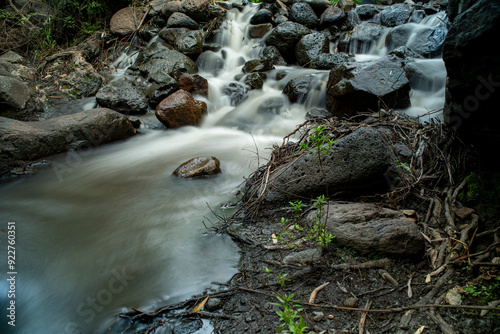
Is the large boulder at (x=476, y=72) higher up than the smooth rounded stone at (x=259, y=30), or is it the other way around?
the smooth rounded stone at (x=259, y=30)

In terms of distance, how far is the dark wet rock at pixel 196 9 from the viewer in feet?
37.7

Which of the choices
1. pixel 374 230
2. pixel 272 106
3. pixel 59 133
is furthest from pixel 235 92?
pixel 374 230

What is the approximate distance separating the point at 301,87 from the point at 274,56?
338 centimetres

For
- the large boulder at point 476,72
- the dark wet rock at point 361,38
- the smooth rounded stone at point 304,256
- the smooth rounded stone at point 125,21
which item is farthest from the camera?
the smooth rounded stone at point 125,21

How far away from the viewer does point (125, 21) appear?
11.3m

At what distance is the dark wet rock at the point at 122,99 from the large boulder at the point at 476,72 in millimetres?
6843

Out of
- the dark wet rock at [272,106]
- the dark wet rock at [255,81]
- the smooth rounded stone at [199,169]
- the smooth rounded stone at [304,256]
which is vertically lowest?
the smooth rounded stone at [199,169]

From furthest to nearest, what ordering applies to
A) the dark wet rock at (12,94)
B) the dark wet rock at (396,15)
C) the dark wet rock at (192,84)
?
the dark wet rock at (396,15) → the dark wet rock at (192,84) → the dark wet rock at (12,94)

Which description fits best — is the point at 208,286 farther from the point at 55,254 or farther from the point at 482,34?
the point at 482,34

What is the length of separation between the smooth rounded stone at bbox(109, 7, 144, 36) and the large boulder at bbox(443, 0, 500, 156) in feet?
39.0

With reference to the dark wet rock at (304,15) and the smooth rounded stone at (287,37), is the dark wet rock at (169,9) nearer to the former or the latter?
the smooth rounded stone at (287,37)

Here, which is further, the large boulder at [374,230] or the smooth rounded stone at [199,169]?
the smooth rounded stone at [199,169]

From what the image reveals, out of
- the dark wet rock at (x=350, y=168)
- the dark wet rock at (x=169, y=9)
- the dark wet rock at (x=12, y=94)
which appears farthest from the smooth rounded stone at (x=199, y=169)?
the dark wet rock at (x=169, y=9)

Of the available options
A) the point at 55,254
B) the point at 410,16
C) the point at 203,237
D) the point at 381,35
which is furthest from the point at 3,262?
the point at 410,16
